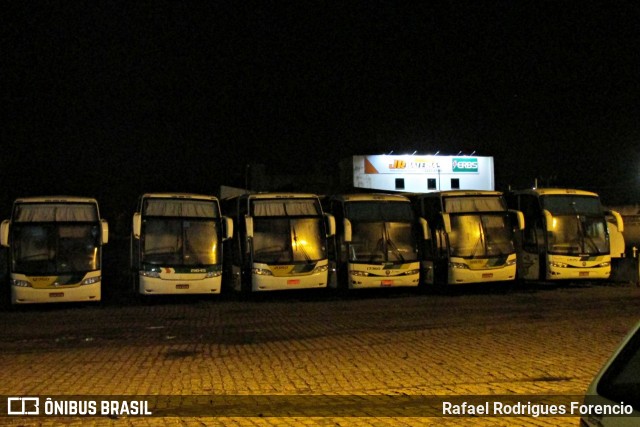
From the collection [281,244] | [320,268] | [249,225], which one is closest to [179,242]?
[249,225]

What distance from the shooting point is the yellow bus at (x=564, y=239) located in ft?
72.3

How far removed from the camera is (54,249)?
741 inches

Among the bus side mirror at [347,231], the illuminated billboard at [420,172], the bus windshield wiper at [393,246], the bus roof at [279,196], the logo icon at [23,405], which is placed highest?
the illuminated billboard at [420,172]

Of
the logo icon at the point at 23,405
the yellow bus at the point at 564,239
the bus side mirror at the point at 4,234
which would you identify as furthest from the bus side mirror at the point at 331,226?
the logo icon at the point at 23,405

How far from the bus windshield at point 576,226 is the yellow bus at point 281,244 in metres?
7.59

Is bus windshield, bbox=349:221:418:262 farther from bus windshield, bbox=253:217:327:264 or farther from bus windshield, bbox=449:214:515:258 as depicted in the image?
bus windshield, bbox=449:214:515:258

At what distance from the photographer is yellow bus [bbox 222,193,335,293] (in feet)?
66.4

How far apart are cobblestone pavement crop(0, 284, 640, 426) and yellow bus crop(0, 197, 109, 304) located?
2.11 feet

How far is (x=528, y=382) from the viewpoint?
27.7ft

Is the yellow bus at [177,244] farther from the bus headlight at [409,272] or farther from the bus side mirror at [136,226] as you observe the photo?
the bus headlight at [409,272]

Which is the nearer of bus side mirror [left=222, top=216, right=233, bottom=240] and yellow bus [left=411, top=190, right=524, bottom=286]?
bus side mirror [left=222, top=216, right=233, bottom=240]

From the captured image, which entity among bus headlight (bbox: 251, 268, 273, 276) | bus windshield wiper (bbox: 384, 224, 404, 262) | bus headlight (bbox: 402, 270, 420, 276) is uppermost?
bus windshield wiper (bbox: 384, 224, 404, 262)

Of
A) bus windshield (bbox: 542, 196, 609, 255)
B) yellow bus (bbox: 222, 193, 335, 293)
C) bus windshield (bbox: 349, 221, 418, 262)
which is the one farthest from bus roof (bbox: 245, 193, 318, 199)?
bus windshield (bbox: 542, 196, 609, 255)

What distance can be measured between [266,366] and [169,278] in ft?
33.2
